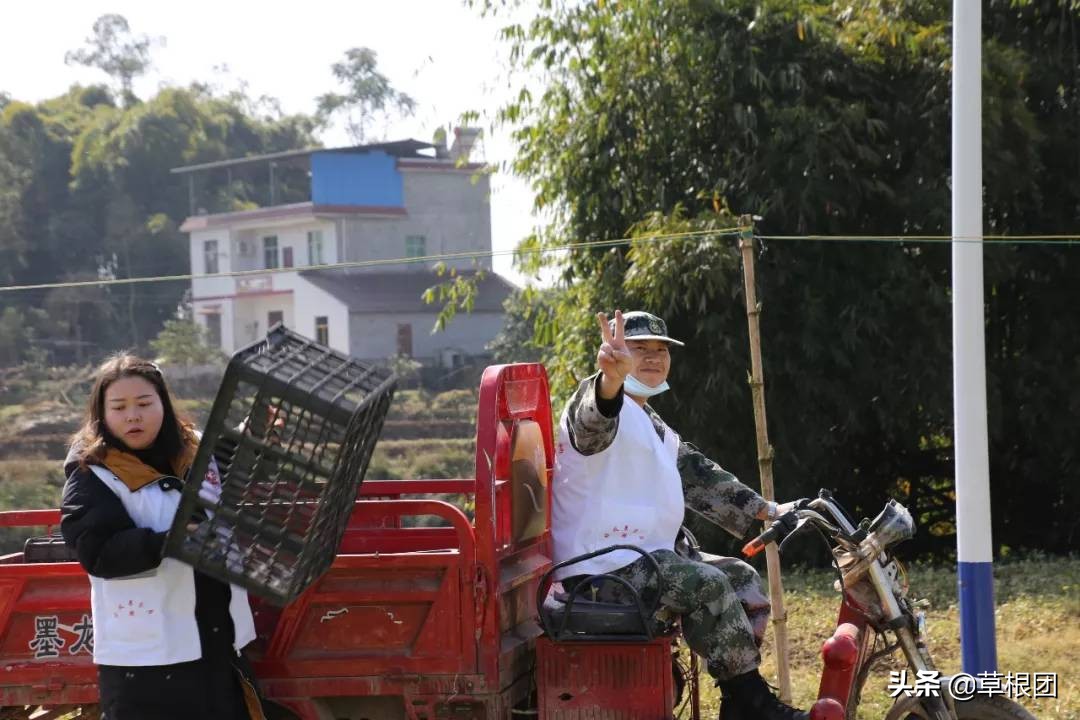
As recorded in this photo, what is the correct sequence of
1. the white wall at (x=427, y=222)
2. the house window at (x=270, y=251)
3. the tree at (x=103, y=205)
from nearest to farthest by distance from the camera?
Result: the tree at (x=103, y=205), the white wall at (x=427, y=222), the house window at (x=270, y=251)

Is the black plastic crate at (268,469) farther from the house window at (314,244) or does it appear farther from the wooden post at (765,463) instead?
the house window at (314,244)

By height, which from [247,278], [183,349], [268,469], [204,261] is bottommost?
[183,349]

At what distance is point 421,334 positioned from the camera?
38031mm

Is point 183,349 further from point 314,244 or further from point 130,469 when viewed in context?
point 130,469

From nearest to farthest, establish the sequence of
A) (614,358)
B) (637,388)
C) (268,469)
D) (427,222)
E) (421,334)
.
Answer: (268,469), (614,358), (637,388), (421,334), (427,222)

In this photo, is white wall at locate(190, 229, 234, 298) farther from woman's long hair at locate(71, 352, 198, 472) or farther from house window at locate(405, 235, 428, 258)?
woman's long hair at locate(71, 352, 198, 472)

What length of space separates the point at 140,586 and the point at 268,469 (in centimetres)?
50

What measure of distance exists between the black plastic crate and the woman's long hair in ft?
0.83

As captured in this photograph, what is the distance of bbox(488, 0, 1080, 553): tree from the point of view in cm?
977

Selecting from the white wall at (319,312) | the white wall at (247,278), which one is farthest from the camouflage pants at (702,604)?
the white wall at (247,278)

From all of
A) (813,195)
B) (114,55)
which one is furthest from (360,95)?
(813,195)

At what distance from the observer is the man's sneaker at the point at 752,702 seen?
12.7ft

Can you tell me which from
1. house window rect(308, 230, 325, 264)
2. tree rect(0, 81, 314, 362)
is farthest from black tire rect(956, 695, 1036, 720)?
house window rect(308, 230, 325, 264)

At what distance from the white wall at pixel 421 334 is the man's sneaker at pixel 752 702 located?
32.8m
